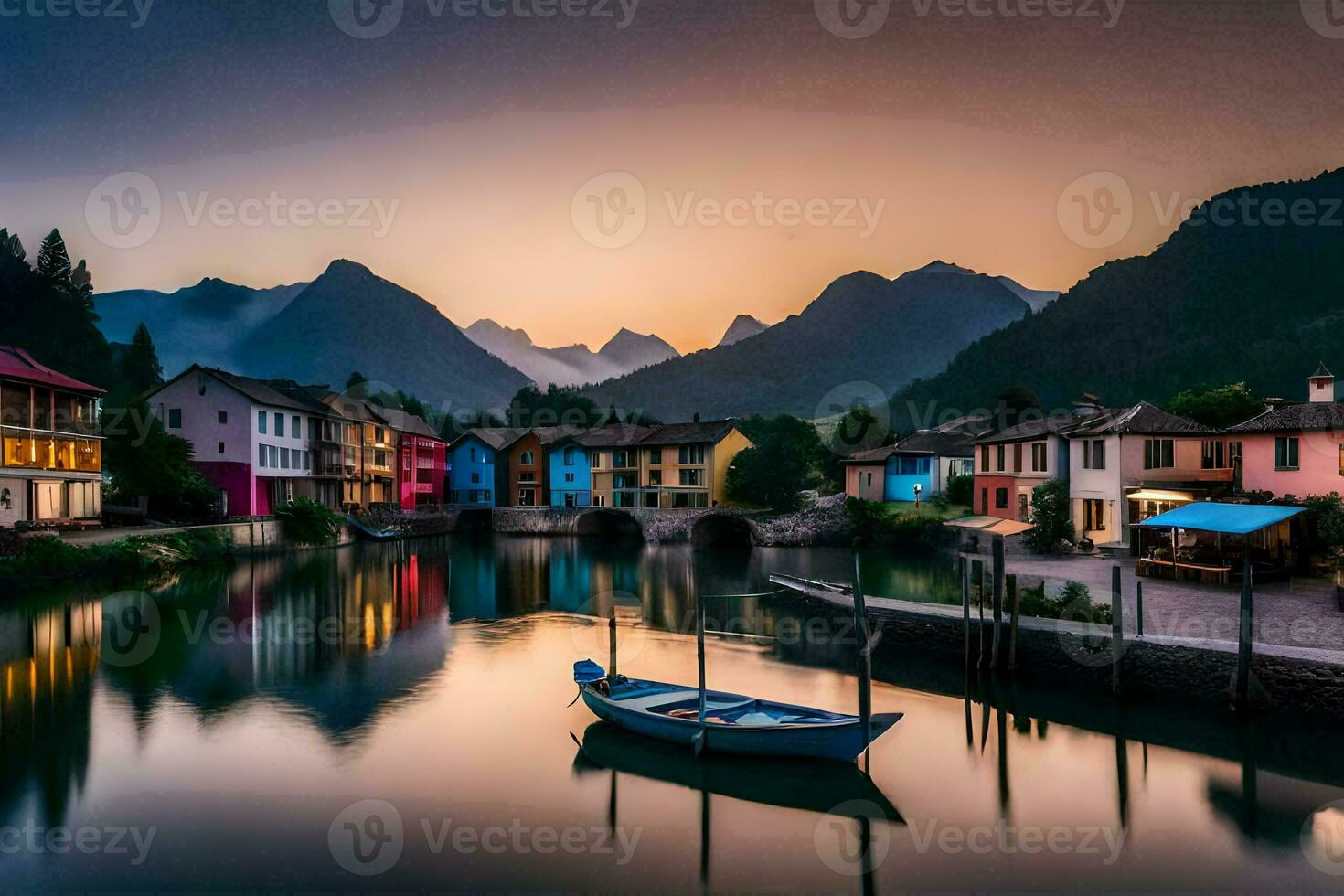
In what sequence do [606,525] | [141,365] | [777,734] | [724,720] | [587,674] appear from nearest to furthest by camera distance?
[777,734], [724,720], [587,674], [606,525], [141,365]

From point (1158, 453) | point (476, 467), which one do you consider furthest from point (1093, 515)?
point (476, 467)

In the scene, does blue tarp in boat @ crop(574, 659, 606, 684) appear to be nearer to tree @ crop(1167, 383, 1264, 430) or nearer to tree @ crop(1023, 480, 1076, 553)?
tree @ crop(1023, 480, 1076, 553)

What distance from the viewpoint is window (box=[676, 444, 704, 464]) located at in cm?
8112

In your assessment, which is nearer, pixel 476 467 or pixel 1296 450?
pixel 1296 450

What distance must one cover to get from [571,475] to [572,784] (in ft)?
239

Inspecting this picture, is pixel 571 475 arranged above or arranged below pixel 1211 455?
below

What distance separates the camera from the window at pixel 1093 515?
44.2 meters

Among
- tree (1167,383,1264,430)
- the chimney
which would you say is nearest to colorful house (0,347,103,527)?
tree (1167,383,1264,430)

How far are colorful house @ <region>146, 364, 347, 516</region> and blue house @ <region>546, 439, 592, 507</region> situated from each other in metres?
29.0

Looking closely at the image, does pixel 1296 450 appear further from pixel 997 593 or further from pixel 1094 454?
pixel 997 593

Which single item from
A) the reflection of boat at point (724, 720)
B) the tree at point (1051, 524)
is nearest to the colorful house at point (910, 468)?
the tree at point (1051, 524)

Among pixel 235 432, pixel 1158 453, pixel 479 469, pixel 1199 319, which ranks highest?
pixel 1199 319

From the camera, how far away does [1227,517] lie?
3042 cm

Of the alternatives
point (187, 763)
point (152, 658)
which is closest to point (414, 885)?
point (187, 763)
